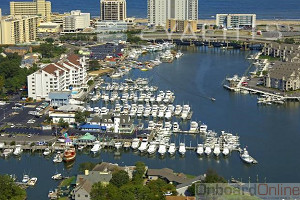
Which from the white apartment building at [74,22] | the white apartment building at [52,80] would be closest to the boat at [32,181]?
the white apartment building at [52,80]

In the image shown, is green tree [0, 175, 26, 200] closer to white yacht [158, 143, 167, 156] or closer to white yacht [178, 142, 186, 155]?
white yacht [158, 143, 167, 156]

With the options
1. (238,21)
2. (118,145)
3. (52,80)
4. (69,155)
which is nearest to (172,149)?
(118,145)

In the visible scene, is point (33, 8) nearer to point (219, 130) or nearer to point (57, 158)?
point (219, 130)

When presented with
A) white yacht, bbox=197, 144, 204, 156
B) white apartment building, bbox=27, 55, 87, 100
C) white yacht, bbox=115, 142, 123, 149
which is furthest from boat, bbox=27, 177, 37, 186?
white apartment building, bbox=27, 55, 87, 100

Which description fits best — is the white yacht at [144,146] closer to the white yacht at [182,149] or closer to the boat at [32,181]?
the white yacht at [182,149]

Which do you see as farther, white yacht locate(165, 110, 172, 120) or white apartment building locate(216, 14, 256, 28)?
white apartment building locate(216, 14, 256, 28)
